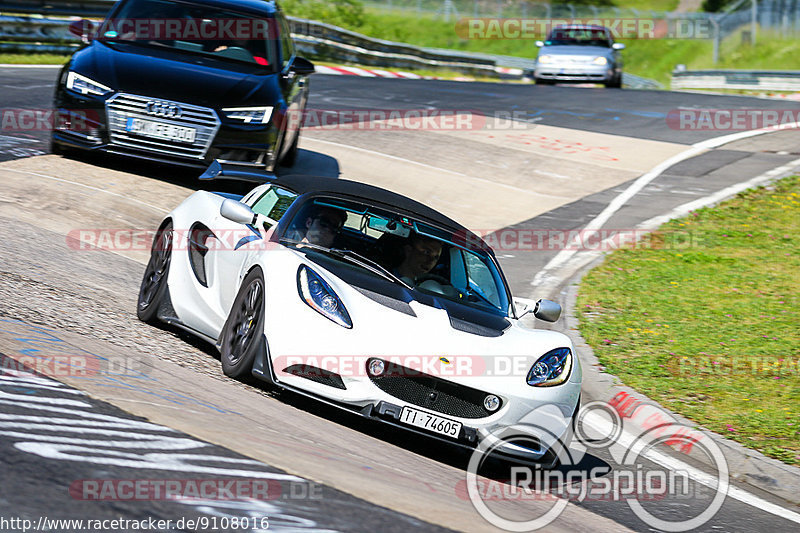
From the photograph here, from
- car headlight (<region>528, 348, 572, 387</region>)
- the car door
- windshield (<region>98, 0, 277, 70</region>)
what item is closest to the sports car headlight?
car headlight (<region>528, 348, 572, 387</region>)

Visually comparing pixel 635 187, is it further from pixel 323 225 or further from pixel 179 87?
pixel 323 225

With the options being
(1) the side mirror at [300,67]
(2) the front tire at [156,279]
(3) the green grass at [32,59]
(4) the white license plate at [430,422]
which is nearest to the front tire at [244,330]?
(4) the white license plate at [430,422]

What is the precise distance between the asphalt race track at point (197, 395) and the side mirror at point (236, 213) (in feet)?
3.07

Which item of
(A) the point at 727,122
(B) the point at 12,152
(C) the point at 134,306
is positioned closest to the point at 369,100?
(A) the point at 727,122

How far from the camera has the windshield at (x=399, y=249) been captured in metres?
6.80

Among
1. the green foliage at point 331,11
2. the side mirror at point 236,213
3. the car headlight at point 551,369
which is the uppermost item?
the side mirror at point 236,213

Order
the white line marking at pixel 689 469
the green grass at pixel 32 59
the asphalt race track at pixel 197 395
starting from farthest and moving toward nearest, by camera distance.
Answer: the green grass at pixel 32 59, the white line marking at pixel 689 469, the asphalt race track at pixel 197 395

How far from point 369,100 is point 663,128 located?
5937 millimetres

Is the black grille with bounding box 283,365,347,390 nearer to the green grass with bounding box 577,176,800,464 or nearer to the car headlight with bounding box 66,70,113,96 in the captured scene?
the green grass with bounding box 577,176,800,464

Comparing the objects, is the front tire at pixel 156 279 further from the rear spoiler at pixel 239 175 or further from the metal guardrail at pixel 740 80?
the metal guardrail at pixel 740 80

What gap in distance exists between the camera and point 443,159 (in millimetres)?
16922

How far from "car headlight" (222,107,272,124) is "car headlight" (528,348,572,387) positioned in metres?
5.99

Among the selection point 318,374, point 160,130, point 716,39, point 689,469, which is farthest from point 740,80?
point 318,374

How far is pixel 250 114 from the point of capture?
11500mm
